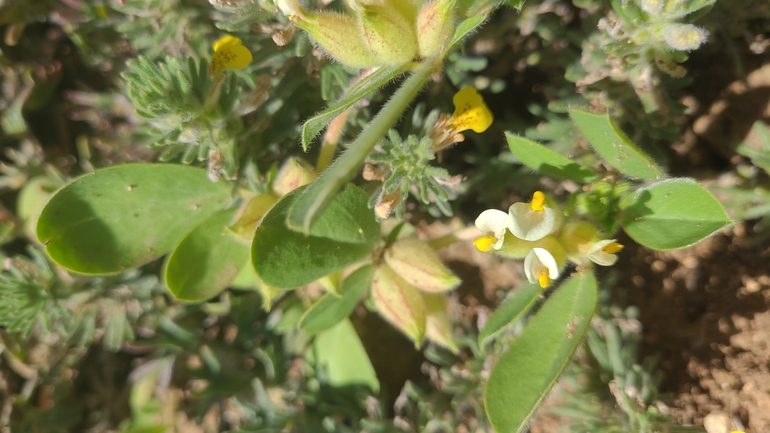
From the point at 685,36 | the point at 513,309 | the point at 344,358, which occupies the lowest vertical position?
the point at 344,358

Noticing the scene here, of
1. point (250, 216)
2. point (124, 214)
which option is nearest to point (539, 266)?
point (250, 216)

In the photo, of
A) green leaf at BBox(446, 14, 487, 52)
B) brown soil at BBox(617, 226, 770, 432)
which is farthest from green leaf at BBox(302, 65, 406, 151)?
brown soil at BBox(617, 226, 770, 432)

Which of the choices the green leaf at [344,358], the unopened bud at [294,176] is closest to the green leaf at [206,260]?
the unopened bud at [294,176]

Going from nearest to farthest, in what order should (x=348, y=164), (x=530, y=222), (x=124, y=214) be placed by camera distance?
1. (x=348, y=164)
2. (x=530, y=222)
3. (x=124, y=214)

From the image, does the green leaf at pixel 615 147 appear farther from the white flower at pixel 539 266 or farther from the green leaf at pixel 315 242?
the green leaf at pixel 315 242

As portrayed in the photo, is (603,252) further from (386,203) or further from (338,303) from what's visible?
(338,303)

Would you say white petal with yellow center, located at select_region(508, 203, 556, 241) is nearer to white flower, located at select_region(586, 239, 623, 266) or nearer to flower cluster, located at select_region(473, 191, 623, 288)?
flower cluster, located at select_region(473, 191, 623, 288)
